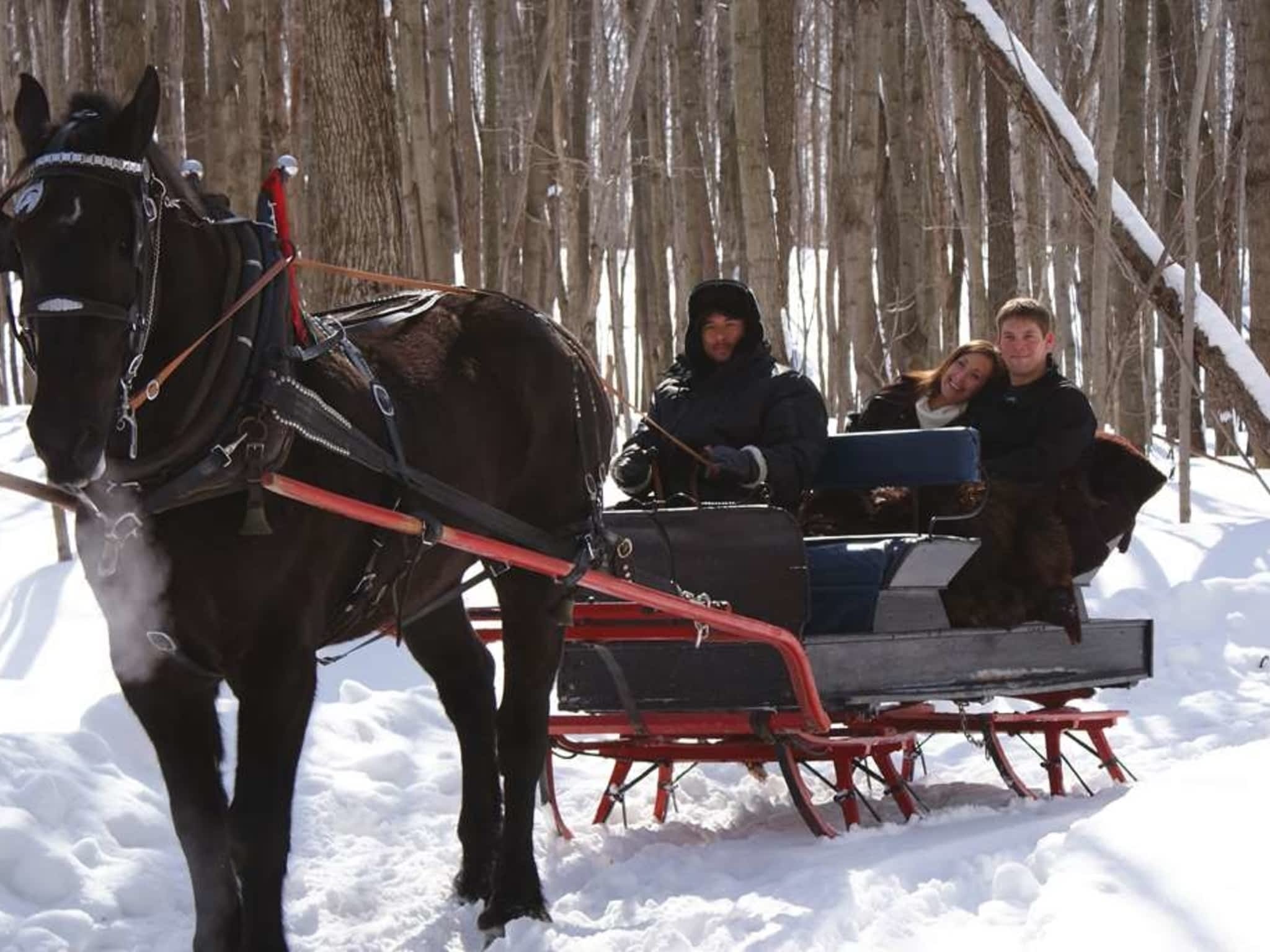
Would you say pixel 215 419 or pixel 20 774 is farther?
pixel 20 774

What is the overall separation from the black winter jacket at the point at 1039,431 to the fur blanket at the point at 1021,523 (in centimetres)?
7

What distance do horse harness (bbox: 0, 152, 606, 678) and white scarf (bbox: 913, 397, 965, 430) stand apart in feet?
9.10

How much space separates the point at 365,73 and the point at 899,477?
12.8 ft

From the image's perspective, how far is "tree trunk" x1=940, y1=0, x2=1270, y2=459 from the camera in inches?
337

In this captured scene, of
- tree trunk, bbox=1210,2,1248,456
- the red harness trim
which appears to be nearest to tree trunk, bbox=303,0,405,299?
the red harness trim

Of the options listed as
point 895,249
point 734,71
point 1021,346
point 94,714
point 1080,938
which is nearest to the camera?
point 1080,938

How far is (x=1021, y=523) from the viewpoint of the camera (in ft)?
20.2

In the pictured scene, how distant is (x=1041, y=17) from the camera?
15172 mm

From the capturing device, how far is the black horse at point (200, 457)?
333 cm

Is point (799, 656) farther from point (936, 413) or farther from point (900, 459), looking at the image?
point (936, 413)

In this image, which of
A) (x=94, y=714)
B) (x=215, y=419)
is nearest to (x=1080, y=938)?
(x=215, y=419)

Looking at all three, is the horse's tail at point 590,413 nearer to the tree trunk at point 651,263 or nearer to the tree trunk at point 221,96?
the tree trunk at point 221,96

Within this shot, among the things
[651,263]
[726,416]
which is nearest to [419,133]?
[726,416]

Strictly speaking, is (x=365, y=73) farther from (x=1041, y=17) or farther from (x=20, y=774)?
(x=1041, y=17)
